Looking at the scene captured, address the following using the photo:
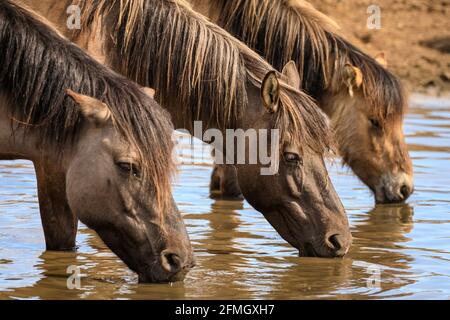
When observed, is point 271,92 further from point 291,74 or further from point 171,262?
point 171,262

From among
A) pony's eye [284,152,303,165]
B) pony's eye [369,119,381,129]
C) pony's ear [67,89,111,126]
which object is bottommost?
pony's eye [284,152,303,165]

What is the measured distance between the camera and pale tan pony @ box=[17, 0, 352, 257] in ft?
23.3

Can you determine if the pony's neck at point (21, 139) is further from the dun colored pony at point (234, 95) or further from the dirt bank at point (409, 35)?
the dirt bank at point (409, 35)

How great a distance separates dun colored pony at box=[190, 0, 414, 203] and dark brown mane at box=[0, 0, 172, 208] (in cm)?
242

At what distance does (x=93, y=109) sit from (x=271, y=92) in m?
1.37

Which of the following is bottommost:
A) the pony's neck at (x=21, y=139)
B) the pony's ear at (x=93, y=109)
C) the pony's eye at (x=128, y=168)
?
the pony's eye at (x=128, y=168)

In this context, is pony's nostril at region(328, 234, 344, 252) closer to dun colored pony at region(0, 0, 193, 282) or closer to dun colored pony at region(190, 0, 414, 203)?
dun colored pony at region(0, 0, 193, 282)

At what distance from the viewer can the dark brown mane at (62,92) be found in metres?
6.15

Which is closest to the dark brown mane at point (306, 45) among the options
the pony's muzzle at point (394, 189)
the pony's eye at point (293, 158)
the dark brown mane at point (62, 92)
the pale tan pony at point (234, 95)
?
the pony's muzzle at point (394, 189)

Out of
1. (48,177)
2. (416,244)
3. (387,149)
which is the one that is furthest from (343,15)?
(48,177)

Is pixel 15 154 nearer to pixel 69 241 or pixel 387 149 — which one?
pixel 69 241

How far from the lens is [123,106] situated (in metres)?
6.20

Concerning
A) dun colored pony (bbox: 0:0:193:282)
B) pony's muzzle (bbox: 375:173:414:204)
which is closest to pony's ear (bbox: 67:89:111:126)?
dun colored pony (bbox: 0:0:193:282)

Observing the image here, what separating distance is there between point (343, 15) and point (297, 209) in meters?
10.6
